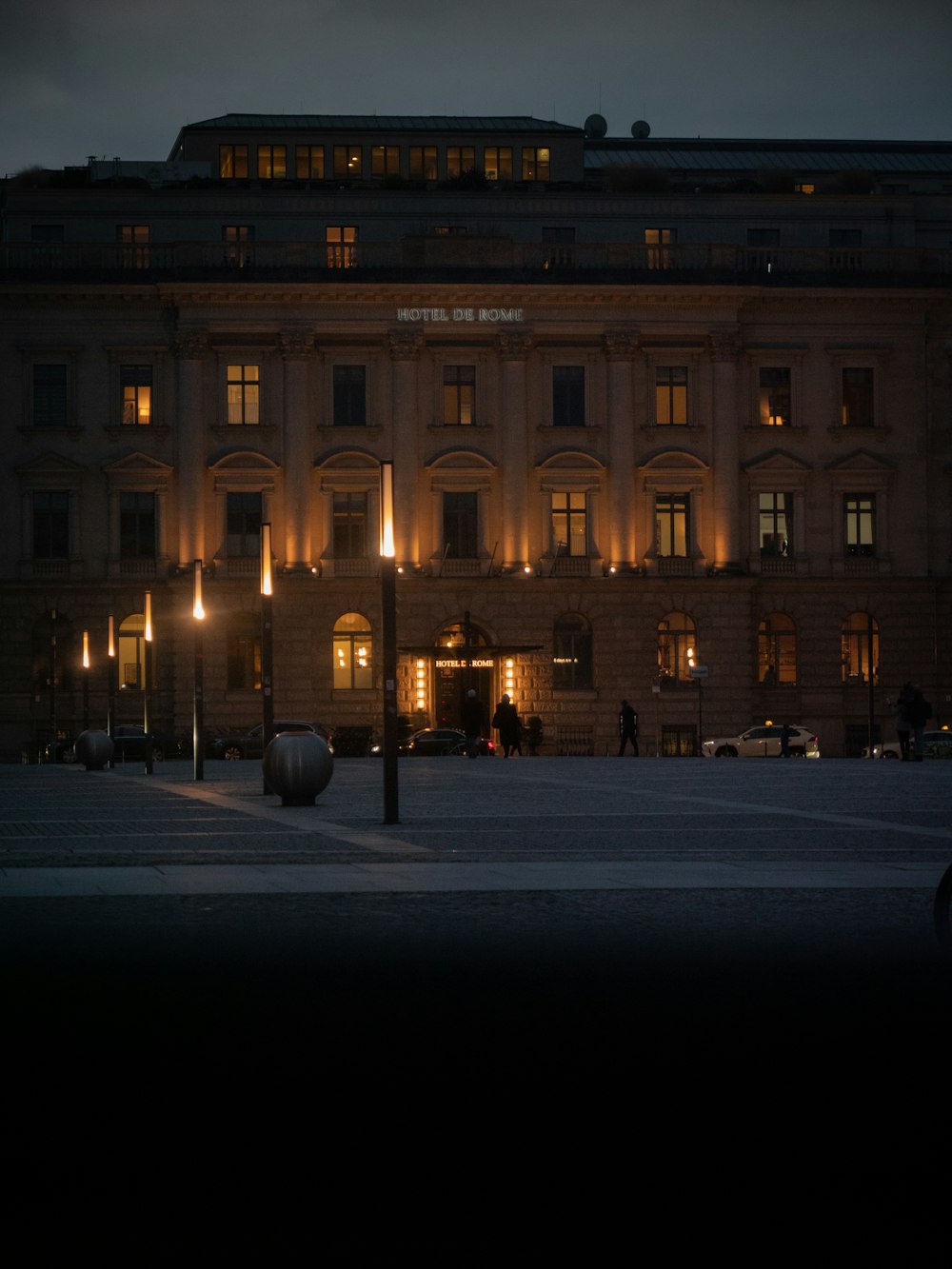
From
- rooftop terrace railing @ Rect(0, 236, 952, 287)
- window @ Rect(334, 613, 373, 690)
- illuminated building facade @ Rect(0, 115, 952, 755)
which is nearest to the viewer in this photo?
illuminated building facade @ Rect(0, 115, 952, 755)

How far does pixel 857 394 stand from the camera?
254 ft

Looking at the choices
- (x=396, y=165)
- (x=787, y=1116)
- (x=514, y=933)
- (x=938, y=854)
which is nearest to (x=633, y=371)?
(x=396, y=165)

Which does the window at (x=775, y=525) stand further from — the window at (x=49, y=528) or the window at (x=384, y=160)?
the window at (x=49, y=528)

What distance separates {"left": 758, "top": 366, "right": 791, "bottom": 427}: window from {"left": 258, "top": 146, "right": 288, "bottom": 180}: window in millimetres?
21066

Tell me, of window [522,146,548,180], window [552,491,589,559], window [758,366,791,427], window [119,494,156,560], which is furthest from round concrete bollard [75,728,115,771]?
window [522,146,548,180]

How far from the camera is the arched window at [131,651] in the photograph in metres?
74.2

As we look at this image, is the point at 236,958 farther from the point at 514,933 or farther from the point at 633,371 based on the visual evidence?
the point at 633,371

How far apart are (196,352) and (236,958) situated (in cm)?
6579

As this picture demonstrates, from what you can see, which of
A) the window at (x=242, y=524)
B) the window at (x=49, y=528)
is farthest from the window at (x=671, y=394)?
the window at (x=49, y=528)

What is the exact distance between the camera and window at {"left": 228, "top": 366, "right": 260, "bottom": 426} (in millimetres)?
75312

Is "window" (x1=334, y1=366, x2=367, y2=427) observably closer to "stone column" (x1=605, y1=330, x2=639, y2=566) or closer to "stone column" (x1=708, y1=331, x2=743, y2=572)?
"stone column" (x1=605, y1=330, x2=639, y2=566)

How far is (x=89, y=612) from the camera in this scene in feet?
242

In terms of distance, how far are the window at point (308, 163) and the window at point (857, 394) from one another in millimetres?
22760

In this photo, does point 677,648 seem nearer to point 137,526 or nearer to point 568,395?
point 568,395
